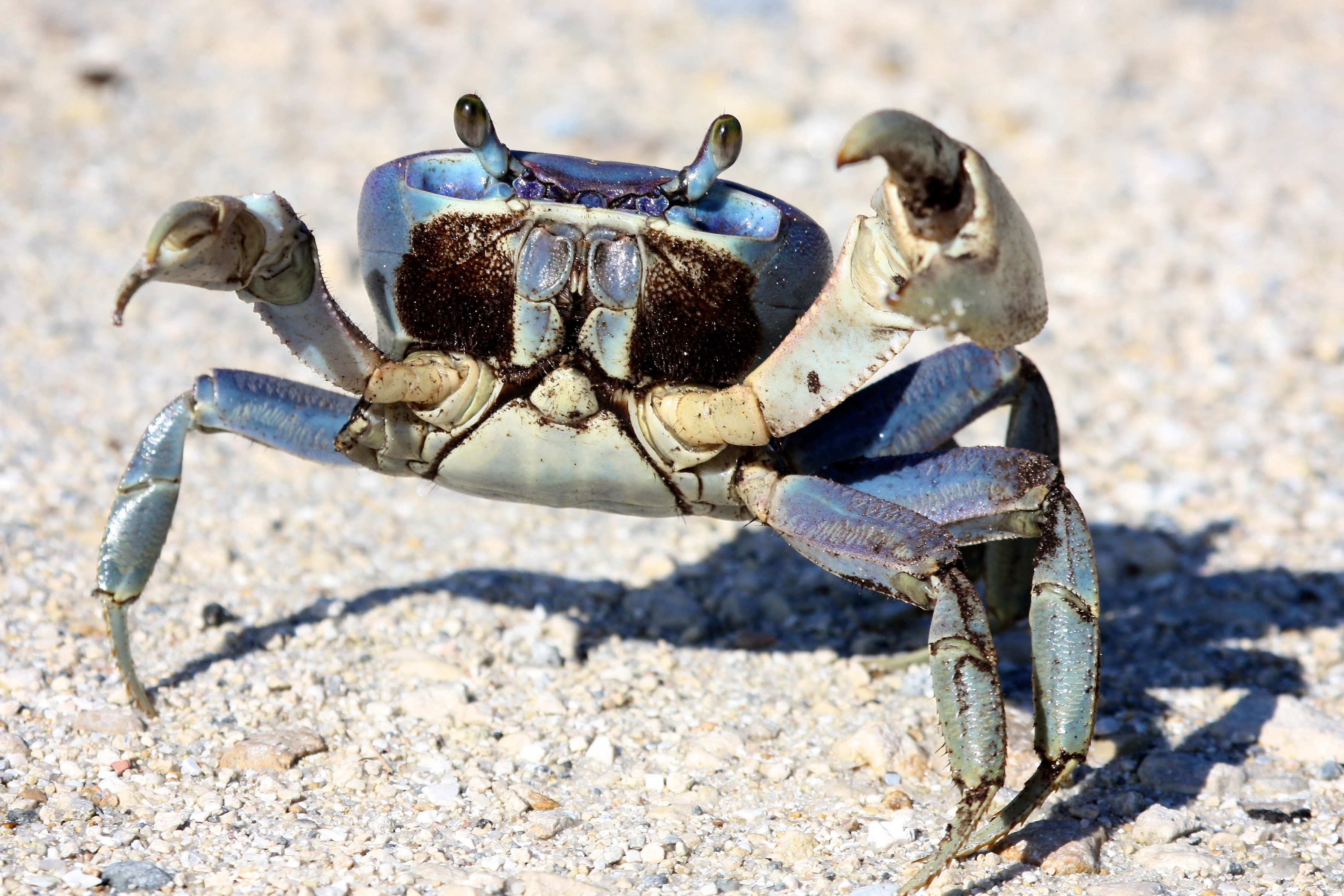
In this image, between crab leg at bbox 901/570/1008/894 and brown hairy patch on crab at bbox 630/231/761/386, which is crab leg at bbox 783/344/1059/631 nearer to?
brown hairy patch on crab at bbox 630/231/761/386

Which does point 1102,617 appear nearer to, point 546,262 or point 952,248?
point 952,248

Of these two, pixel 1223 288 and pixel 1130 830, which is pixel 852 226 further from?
pixel 1223 288

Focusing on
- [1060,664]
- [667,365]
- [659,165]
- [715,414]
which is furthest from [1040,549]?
[659,165]

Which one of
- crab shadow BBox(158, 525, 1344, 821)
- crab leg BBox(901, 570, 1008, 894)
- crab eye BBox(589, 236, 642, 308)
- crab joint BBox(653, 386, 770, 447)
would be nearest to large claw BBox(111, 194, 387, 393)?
crab eye BBox(589, 236, 642, 308)

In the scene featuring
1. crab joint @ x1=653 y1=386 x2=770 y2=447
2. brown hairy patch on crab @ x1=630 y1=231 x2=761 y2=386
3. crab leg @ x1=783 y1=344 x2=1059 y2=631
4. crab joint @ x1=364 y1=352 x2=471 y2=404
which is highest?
brown hairy patch on crab @ x1=630 y1=231 x2=761 y2=386

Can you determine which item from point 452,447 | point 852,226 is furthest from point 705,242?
point 452,447

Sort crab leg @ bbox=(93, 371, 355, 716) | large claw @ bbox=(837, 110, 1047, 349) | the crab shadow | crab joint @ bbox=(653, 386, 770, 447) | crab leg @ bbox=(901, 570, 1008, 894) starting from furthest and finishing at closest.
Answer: the crab shadow, crab leg @ bbox=(93, 371, 355, 716), crab joint @ bbox=(653, 386, 770, 447), crab leg @ bbox=(901, 570, 1008, 894), large claw @ bbox=(837, 110, 1047, 349)

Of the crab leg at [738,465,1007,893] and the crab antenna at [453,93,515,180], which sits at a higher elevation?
the crab antenna at [453,93,515,180]
